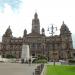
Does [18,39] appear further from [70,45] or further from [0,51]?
[70,45]

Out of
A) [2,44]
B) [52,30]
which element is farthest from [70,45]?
[52,30]

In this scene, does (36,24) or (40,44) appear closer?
(40,44)

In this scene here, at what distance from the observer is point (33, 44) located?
9088cm

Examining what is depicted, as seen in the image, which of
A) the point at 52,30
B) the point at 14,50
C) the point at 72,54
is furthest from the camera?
the point at 14,50

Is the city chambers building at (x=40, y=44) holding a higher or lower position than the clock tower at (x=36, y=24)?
lower

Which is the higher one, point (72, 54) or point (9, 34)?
point (9, 34)

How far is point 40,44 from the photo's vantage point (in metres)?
90.1

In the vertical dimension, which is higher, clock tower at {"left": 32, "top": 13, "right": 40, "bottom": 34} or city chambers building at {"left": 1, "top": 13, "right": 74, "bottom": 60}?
clock tower at {"left": 32, "top": 13, "right": 40, "bottom": 34}

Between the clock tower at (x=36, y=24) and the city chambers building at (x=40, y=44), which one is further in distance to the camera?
the clock tower at (x=36, y=24)

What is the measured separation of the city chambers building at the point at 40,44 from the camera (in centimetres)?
8812

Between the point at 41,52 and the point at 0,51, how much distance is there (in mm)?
20084

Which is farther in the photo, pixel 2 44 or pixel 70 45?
pixel 2 44

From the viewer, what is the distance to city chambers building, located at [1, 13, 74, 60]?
8812 centimetres

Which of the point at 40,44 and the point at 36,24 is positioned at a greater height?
the point at 36,24
